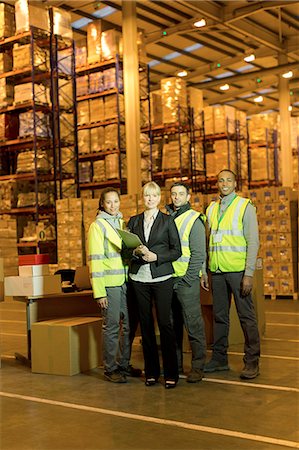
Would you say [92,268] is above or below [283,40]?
below

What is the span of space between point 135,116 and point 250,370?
915cm

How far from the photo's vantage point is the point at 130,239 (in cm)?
506

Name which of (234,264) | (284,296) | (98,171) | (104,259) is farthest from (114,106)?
(234,264)

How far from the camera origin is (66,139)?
13680 mm

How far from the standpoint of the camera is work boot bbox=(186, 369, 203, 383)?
5.31m

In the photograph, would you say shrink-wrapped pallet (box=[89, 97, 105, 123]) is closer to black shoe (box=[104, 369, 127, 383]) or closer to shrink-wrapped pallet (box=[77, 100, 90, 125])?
shrink-wrapped pallet (box=[77, 100, 90, 125])

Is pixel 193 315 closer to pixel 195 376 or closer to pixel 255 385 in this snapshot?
pixel 195 376

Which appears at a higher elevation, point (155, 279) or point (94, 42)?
point (94, 42)

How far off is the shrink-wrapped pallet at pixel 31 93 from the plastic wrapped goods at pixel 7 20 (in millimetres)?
1234

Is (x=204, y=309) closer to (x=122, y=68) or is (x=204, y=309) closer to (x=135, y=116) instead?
(x=135, y=116)

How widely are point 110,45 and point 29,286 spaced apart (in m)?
9.35

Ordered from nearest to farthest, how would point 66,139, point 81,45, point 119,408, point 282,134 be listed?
point 119,408 → point 66,139 → point 81,45 → point 282,134

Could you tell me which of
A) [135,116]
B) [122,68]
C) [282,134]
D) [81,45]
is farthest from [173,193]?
[282,134]

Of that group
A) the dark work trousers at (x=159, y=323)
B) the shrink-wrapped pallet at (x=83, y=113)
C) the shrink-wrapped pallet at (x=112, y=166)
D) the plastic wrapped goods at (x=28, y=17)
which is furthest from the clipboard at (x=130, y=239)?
the shrink-wrapped pallet at (x=83, y=113)
